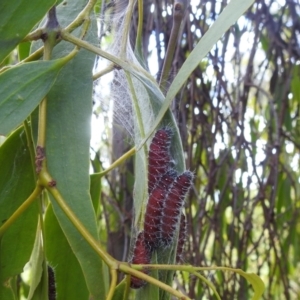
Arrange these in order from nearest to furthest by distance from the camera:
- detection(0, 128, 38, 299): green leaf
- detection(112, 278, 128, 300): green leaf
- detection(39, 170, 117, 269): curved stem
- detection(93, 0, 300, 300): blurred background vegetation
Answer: detection(39, 170, 117, 269): curved stem, detection(112, 278, 128, 300): green leaf, detection(0, 128, 38, 299): green leaf, detection(93, 0, 300, 300): blurred background vegetation

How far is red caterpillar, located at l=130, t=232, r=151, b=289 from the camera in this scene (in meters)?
0.64

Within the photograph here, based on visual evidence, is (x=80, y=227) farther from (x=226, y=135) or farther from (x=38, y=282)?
(x=226, y=135)

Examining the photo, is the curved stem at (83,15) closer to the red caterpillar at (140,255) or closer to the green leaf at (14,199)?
the green leaf at (14,199)

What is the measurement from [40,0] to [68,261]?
1.37 ft

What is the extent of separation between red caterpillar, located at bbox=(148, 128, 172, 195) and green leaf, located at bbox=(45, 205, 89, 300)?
25 centimetres

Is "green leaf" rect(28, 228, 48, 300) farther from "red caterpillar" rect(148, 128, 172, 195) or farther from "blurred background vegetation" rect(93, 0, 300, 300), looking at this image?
"blurred background vegetation" rect(93, 0, 300, 300)

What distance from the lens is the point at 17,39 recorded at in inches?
26.9

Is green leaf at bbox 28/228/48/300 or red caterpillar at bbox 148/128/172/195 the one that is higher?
red caterpillar at bbox 148/128/172/195

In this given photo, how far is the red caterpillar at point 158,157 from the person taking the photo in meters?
0.66

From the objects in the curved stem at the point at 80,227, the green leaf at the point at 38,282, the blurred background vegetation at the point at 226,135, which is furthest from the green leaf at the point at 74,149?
the blurred background vegetation at the point at 226,135

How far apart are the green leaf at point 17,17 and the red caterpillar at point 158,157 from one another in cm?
22

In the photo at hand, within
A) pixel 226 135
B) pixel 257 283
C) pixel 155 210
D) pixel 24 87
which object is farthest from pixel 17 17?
pixel 226 135

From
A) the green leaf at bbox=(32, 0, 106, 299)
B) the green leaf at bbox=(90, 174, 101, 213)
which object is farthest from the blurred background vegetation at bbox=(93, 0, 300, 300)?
the green leaf at bbox=(32, 0, 106, 299)

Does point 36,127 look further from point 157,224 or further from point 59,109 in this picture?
Result: point 157,224
